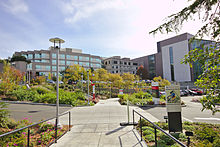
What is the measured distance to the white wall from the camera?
5303cm

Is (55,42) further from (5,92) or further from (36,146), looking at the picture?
(5,92)

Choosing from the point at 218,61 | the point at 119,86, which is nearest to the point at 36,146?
the point at 218,61

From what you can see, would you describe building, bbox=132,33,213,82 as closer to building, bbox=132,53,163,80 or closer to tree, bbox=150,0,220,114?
building, bbox=132,53,163,80

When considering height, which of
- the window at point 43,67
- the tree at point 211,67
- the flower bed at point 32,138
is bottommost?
the flower bed at point 32,138

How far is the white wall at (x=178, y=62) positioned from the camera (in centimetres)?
5303

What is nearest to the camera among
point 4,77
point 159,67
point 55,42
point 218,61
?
point 218,61

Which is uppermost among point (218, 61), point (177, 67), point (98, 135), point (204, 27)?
point (177, 67)

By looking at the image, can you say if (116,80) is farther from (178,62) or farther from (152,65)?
(152,65)

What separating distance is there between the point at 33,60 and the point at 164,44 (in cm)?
6561

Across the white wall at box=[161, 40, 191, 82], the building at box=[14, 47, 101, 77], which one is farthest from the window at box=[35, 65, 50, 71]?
the white wall at box=[161, 40, 191, 82]

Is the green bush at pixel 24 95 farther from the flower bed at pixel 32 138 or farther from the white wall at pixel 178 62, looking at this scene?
the white wall at pixel 178 62

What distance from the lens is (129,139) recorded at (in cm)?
514

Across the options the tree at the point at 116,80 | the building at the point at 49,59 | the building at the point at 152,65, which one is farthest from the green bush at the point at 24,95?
the building at the point at 152,65

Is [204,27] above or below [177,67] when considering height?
below
